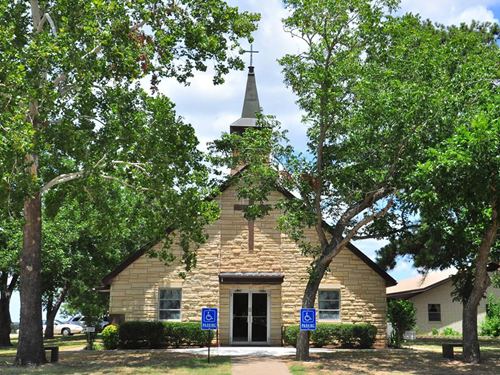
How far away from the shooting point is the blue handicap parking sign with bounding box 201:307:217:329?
1803cm

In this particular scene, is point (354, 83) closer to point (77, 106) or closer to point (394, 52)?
point (394, 52)

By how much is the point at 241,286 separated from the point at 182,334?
2.93 meters

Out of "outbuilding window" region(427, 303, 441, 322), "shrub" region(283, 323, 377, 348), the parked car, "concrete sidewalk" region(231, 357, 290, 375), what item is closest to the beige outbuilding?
"outbuilding window" region(427, 303, 441, 322)

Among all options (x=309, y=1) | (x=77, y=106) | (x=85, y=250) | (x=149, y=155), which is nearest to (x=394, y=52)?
(x=309, y=1)

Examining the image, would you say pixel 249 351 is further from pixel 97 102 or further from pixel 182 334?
pixel 97 102

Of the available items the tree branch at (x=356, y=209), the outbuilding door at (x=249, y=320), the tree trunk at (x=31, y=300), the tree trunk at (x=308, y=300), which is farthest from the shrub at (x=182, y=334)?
the tree branch at (x=356, y=209)

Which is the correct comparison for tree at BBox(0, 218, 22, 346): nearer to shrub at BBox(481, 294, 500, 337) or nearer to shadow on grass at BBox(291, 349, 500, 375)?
shadow on grass at BBox(291, 349, 500, 375)

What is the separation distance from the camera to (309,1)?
16.8 metres

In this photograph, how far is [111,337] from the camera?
22734mm

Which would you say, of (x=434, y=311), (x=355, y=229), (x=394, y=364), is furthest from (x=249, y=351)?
(x=434, y=311)

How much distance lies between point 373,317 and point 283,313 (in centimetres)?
359

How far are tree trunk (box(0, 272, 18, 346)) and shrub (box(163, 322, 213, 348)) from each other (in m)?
13.2

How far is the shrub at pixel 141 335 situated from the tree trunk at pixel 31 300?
19.2ft

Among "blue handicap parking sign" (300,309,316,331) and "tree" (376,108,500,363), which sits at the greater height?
"tree" (376,108,500,363)
